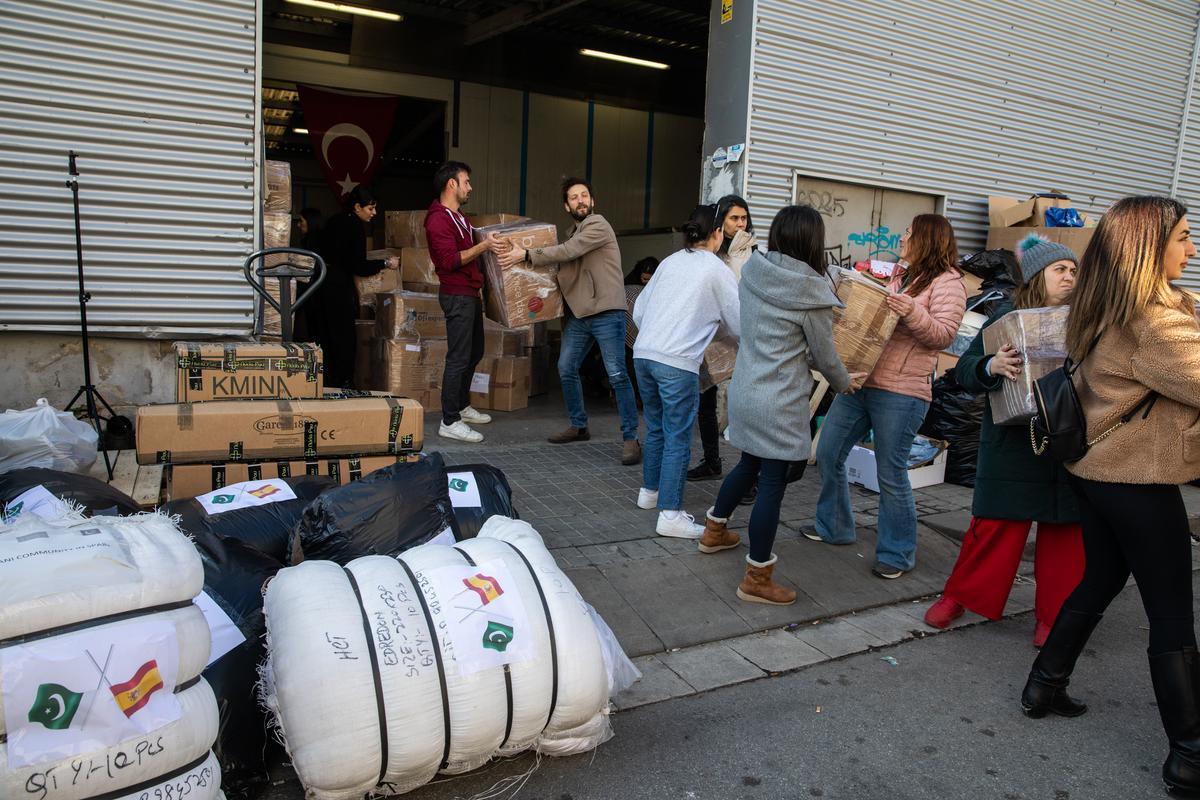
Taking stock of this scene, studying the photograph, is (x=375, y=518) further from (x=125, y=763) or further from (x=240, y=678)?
(x=125, y=763)

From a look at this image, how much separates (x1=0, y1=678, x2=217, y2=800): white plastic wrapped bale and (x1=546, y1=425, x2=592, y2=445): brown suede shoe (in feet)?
14.7

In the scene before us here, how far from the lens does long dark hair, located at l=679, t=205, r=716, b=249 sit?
480cm

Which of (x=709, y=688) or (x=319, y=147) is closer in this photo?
(x=709, y=688)

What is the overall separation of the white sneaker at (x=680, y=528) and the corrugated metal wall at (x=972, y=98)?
3693 millimetres

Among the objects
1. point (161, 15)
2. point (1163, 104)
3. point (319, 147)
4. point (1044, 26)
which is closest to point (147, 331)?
point (161, 15)

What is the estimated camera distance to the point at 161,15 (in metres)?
5.46

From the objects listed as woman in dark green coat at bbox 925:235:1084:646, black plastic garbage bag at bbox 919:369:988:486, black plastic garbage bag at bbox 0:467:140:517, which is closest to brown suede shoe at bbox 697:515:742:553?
woman in dark green coat at bbox 925:235:1084:646

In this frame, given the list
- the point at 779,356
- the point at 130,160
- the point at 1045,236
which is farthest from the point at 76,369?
the point at 1045,236

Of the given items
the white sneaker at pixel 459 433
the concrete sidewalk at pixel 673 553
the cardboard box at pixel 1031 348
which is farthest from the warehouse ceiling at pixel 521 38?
the cardboard box at pixel 1031 348

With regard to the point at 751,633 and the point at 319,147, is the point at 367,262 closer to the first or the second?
the point at 319,147

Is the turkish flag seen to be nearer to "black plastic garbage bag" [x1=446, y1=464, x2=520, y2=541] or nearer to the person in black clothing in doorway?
the person in black clothing in doorway

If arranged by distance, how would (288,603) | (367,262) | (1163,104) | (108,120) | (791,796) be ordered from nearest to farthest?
(288,603) → (791,796) → (108,120) → (367,262) → (1163,104)

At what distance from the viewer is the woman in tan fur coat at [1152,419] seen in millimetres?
2746

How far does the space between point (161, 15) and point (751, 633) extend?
17.0 feet
